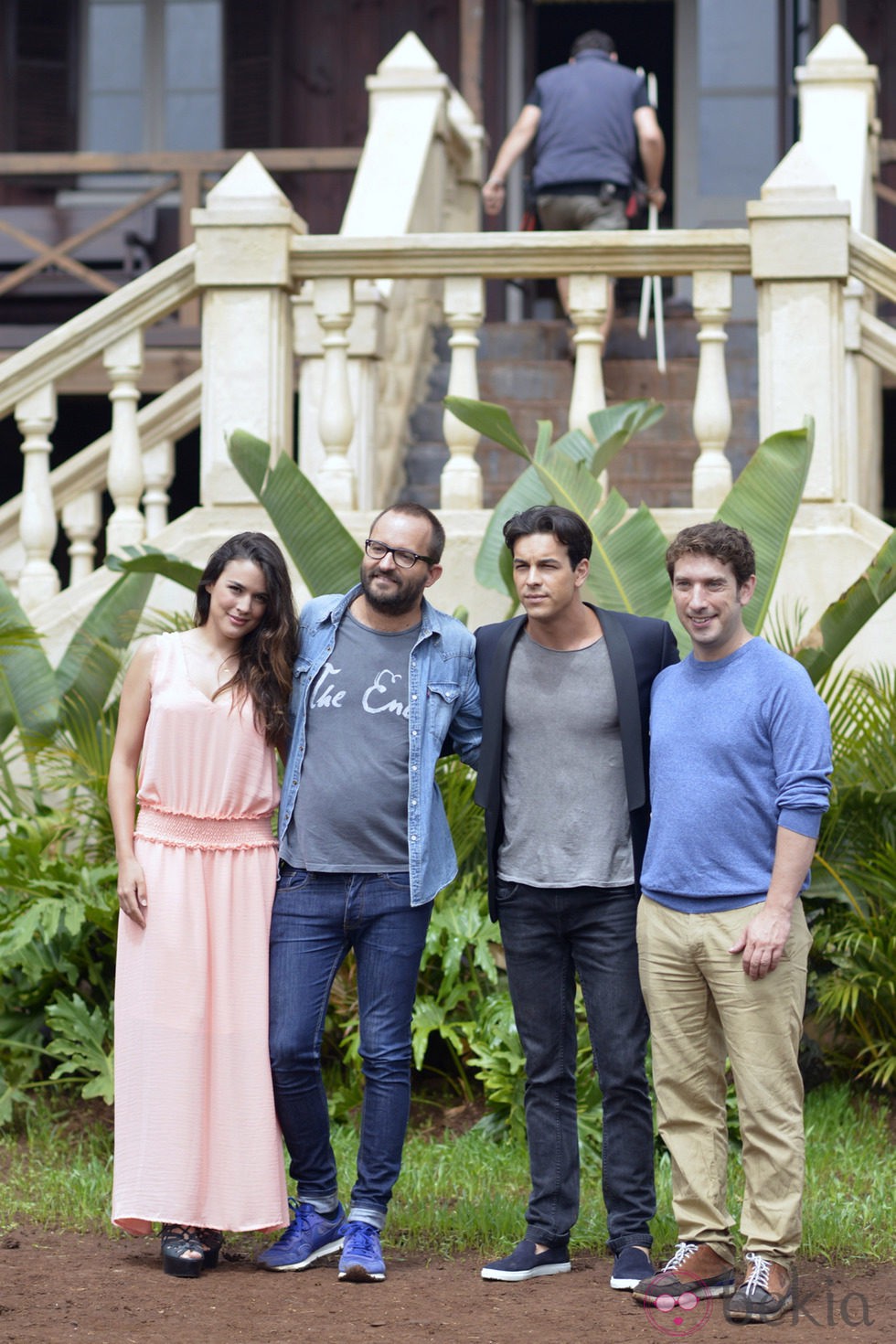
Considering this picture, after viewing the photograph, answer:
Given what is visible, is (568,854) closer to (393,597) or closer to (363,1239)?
(393,597)

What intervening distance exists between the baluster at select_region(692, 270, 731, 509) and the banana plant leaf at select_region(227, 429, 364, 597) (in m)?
1.53

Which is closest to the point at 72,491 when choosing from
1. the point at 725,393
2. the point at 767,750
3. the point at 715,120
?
the point at 725,393

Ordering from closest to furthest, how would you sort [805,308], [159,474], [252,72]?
[805,308], [159,474], [252,72]

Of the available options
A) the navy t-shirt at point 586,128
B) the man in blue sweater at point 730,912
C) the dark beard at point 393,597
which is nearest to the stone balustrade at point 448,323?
the navy t-shirt at point 586,128

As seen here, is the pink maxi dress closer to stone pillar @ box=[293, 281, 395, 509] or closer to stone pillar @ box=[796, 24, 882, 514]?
stone pillar @ box=[293, 281, 395, 509]

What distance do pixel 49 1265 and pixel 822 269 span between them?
4419 mm

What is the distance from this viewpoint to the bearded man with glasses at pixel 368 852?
4.46 metres

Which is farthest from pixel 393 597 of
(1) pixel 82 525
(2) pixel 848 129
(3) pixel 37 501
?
(2) pixel 848 129

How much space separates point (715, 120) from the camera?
12.9 metres

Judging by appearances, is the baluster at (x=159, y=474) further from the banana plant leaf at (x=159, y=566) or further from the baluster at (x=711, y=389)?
the baluster at (x=711, y=389)

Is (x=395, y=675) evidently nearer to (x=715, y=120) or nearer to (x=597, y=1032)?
(x=597, y=1032)

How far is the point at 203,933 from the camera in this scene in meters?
4.54

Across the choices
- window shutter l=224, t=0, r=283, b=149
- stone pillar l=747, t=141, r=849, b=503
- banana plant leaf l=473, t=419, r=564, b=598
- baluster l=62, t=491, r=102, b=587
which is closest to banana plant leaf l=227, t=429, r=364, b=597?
banana plant leaf l=473, t=419, r=564, b=598

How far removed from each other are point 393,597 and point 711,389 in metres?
2.86
